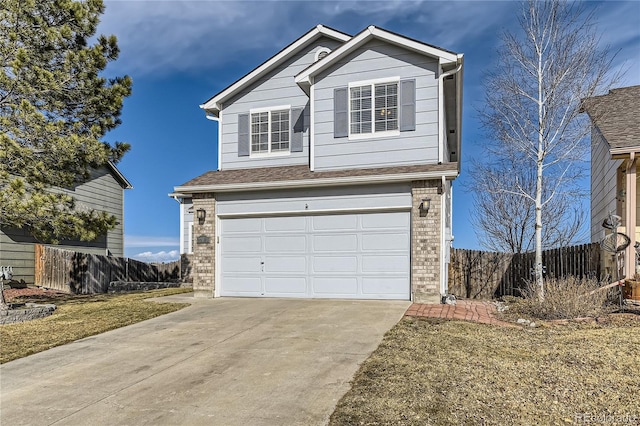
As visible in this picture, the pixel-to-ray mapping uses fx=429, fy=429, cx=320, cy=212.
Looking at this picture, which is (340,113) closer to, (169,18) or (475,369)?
(169,18)

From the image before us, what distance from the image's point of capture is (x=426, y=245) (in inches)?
394

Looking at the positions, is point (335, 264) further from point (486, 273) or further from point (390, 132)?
point (486, 273)

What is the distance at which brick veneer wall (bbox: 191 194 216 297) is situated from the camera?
1188cm

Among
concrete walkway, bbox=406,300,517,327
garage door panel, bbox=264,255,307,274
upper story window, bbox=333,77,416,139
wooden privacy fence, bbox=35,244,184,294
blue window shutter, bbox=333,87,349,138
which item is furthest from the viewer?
wooden privacy fence, bbox=35,244,184,294

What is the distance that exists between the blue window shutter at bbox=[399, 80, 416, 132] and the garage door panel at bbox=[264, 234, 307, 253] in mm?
3901

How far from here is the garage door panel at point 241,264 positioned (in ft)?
38.4

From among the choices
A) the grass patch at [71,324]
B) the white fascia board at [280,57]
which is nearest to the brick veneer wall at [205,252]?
the grass patch at [71,324]

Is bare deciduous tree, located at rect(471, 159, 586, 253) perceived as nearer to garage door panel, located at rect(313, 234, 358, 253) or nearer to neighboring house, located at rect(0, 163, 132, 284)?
garage door panel, located at rect(313, 234, 358, 253)

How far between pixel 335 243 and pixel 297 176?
205 cm

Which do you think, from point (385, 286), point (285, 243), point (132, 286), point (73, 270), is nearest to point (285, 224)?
point (285, 243)

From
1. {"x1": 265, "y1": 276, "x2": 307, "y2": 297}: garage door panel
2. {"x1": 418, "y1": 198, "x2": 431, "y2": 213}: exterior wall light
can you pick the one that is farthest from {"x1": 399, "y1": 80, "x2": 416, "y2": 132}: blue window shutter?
{"x1": 265, "y1": 276, "x2": 307, "y2": 297}: garage door panel

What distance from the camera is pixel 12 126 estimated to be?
1015 cm

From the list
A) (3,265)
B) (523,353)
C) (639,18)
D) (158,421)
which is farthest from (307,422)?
(3,265)

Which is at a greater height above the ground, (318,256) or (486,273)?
(318,256)
